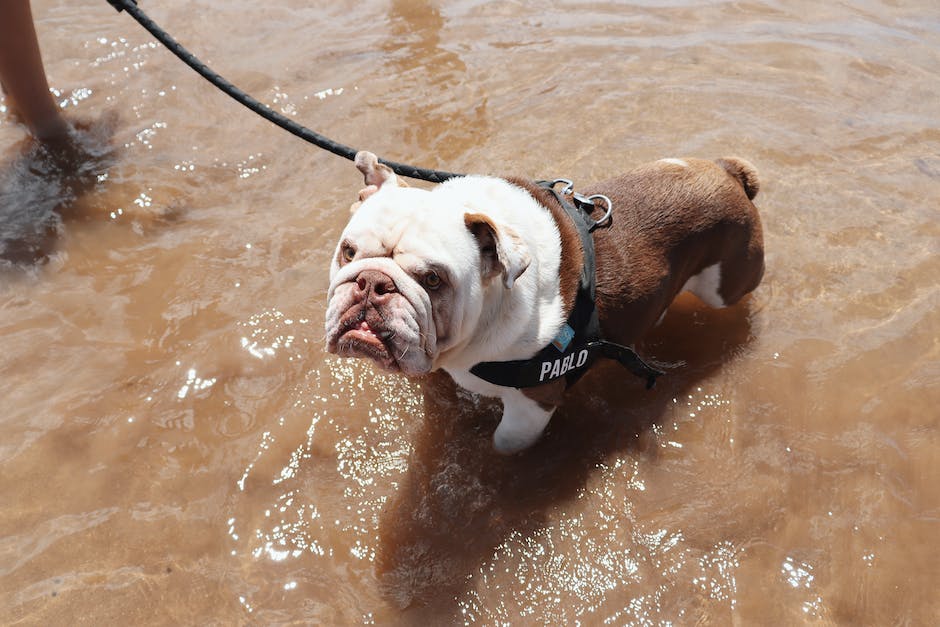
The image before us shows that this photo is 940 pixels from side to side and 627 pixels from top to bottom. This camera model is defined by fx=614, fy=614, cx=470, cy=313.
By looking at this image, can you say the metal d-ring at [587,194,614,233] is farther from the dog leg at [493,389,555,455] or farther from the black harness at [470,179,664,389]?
Answer: the dog leg at [493,389,555,455]

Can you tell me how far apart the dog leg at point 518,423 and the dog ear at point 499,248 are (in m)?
0.86

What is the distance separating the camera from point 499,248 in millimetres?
2713

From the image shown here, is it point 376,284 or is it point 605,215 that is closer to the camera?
point 376,284

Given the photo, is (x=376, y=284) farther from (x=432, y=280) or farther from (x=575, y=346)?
(x=575, y=346)

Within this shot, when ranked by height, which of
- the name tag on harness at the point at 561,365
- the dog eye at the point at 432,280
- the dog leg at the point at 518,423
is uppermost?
the dog eye at the point at 432,280

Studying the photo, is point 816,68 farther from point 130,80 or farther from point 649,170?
point 130,80

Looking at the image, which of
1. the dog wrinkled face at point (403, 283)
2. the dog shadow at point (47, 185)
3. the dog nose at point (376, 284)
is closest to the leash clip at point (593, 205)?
the dog wrinkled face at point (403, 283)

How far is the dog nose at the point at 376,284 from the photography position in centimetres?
257

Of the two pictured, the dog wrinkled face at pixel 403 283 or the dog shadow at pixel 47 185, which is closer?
the dog wrinkled face at pixel 403 283

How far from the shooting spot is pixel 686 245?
3.62 metres

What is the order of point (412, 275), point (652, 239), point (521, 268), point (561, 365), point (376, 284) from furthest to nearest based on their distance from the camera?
point (652, 239), point (561, 365), point (521, 268), point (412, 275), point (376, 284)

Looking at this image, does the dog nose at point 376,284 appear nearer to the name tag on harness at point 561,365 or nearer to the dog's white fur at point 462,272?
the dog's white fur at point 462,272

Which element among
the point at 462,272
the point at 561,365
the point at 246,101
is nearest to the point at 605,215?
the point at 561,365

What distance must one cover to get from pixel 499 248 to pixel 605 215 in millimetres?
1068
